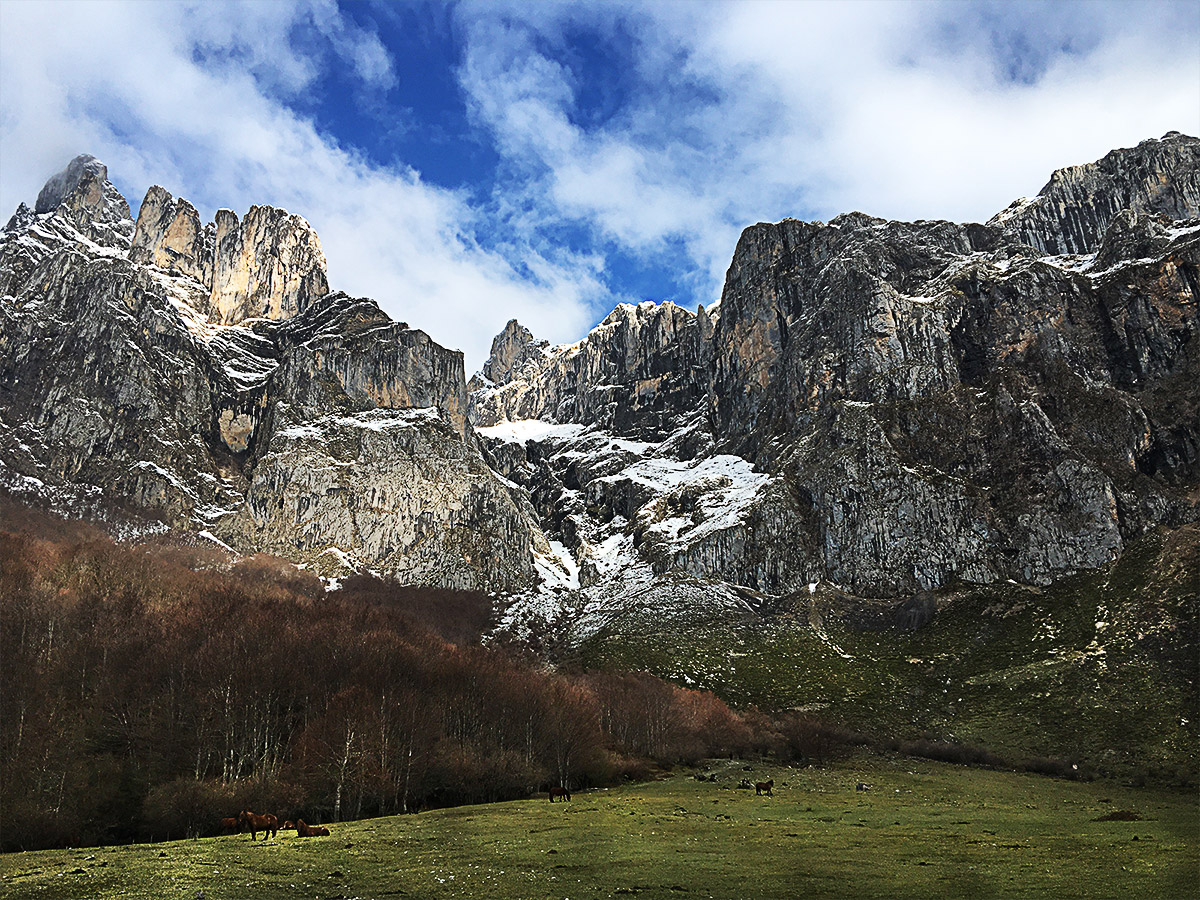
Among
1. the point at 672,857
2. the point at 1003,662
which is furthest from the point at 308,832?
the point at 1003,662

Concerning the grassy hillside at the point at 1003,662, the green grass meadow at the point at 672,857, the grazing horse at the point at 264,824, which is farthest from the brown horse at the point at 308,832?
the grassy hillside at the point at 1003,662

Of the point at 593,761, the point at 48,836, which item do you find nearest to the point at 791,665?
the point at 593,761

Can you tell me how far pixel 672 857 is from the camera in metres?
35.2

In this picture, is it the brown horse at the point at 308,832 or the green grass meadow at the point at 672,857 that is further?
the brown horse at the point at 308,832

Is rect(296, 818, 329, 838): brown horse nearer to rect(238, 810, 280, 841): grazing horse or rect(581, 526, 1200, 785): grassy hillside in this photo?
rect(238, 810, 280, 841): grazing horse

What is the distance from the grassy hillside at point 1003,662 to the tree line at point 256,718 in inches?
1075

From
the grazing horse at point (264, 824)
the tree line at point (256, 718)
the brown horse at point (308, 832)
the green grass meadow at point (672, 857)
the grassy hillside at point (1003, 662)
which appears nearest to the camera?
the green grass meadow at point (672, 857)

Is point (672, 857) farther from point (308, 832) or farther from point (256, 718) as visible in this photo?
point (256, 718)

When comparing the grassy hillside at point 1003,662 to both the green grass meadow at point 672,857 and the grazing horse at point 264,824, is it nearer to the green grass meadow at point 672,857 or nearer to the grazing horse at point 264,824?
the green grass meadow at point 672,857

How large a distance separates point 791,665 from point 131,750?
419 ft

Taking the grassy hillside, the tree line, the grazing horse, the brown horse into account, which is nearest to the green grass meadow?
the brown horse

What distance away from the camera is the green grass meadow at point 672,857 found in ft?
90.4

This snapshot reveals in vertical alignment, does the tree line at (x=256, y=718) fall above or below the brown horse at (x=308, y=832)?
above

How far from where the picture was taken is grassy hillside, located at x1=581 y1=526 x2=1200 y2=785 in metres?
112
